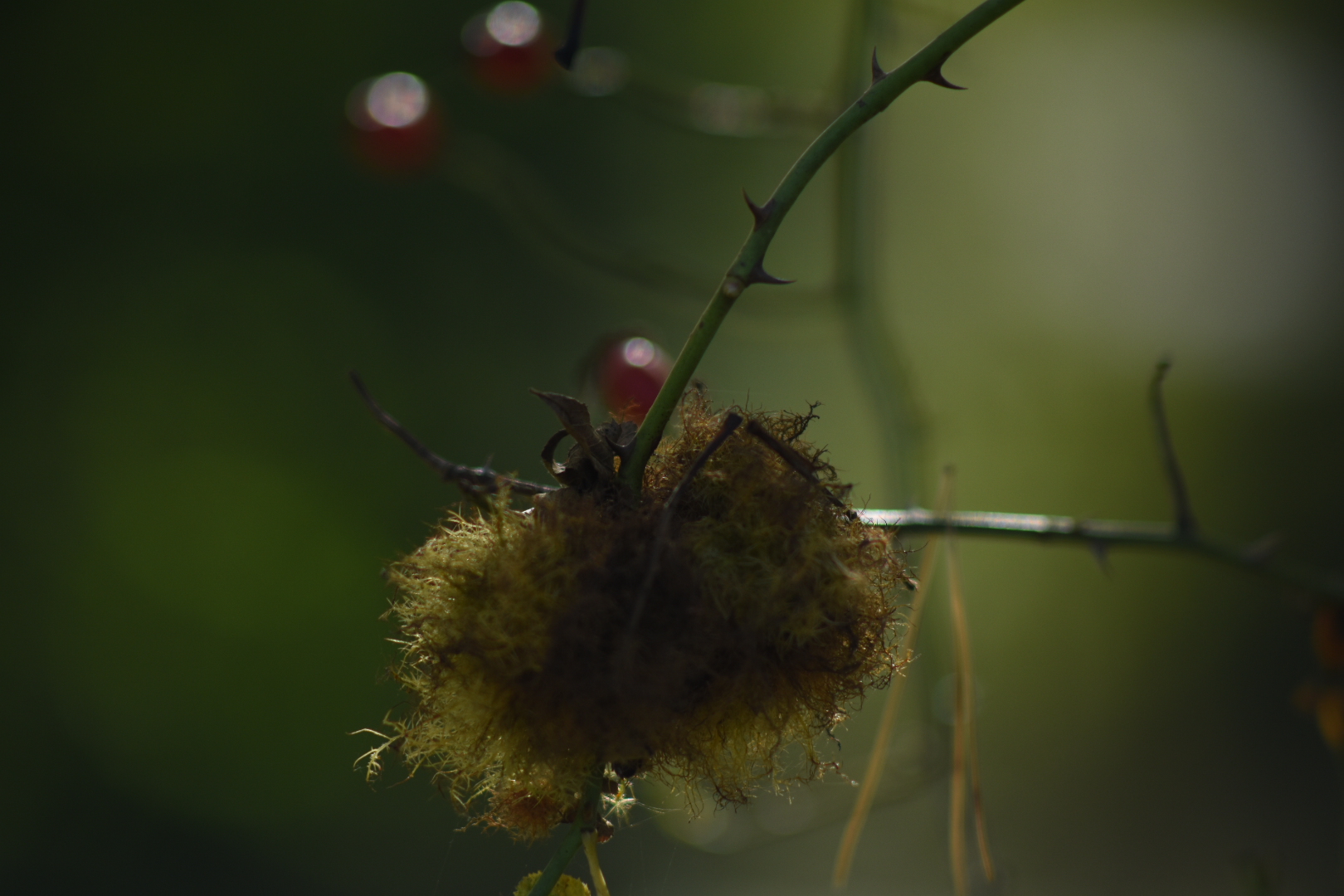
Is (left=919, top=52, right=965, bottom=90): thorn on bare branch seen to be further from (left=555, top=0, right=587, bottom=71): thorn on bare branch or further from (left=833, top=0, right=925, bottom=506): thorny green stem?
(left=833, top=0, right=925, bottom=506): thorny green stem

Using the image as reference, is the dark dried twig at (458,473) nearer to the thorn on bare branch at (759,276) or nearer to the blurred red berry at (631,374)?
the thorn on bare branch at (759,276)

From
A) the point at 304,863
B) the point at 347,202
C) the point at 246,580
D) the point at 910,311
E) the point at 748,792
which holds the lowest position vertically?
the point at 748,792

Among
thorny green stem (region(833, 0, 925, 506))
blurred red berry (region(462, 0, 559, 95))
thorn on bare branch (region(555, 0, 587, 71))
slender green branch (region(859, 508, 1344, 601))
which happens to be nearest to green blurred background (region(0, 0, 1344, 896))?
blurred red berry (region(462, 0, 559, 95))

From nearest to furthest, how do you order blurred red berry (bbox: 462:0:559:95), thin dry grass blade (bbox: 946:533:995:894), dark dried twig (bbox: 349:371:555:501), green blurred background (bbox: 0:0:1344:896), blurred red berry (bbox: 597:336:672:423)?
dark dried twig (bbox: 349:371:555:501), thin dry grass blade (bbox: 946:533:995:894), blurred red berry (bbox: 597:336:672:423), blurred red berry (bbox: 462:0:559:95), green blurred background (bbox: 0:0:1344:896)

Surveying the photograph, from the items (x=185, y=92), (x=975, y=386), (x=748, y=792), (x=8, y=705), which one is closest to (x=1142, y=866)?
(x=975, y=386)

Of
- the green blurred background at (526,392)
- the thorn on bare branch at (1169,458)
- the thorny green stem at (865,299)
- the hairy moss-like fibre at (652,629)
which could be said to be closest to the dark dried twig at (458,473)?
the hairy moss-like fibre at (652,629)

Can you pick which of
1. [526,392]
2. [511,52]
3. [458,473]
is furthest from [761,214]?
[526,392]

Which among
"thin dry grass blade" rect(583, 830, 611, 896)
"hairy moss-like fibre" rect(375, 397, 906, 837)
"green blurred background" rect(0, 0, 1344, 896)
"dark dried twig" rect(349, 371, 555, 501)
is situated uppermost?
"green blurred background" rect(0, 0, 1344, 896)

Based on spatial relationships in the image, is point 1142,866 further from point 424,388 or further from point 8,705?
point 8,705
